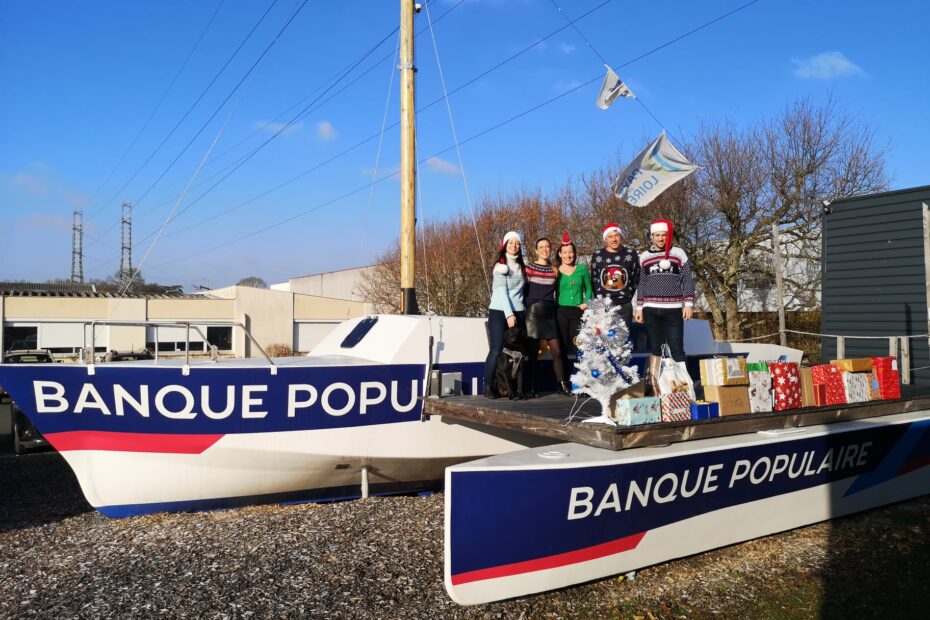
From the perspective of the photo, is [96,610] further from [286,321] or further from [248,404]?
[286,321]

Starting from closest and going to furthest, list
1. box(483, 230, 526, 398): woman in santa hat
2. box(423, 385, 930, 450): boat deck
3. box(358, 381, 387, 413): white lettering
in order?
box(423, 385, 930, 450): boat deck, box(483, 230, 526, 398): woman in santa hat, box(358, 381, 387, 413): white lettering

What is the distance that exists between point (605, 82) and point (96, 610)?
8.60 meters

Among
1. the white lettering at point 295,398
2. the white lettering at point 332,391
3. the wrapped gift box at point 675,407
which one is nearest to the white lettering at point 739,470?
the wrapped gift box at point 675,407

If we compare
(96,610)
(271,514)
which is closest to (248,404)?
(271,514)

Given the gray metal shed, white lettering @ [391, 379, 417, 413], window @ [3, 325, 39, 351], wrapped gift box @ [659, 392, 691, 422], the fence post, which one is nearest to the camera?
wrapped gift box @ [659, 392, 691, 422]

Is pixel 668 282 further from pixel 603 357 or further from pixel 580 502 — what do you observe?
pixel 580 502

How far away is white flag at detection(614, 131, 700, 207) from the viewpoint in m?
9.03

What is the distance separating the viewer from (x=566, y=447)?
208 inches

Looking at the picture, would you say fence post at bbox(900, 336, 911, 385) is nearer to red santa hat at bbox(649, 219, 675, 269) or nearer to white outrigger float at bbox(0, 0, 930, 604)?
white outrigger float at bbox(0, 0, 930, 604)

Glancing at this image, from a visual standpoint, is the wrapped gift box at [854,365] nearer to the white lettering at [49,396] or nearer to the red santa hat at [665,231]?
the red santa hat at [665,231]

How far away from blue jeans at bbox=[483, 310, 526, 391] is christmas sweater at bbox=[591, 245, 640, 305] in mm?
1083

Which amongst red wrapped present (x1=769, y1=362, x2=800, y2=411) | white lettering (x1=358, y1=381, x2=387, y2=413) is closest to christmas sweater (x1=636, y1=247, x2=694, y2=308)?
red wrapped present (x1=769, y1=362, x2=800, y2=411)

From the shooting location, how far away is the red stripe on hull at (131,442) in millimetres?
6598

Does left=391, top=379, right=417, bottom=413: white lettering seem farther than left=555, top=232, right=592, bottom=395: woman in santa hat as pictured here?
No
